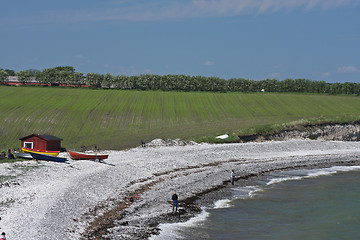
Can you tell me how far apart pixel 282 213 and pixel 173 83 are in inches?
4819

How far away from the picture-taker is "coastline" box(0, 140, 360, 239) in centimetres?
2330

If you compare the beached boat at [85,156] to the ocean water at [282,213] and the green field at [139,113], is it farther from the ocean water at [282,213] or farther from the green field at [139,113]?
the ocean water at [282,213]

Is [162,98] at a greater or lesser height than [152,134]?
greater

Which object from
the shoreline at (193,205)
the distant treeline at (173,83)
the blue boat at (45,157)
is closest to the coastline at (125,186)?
the shoreline at (193,205)

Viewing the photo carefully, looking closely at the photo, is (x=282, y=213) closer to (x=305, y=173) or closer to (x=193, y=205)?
(x=193, y=205)

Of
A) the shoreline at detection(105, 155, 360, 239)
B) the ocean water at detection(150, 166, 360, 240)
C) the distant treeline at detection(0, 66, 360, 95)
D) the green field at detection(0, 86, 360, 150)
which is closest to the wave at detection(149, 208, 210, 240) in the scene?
the ocean water at detection(150, 166, 360, 240)

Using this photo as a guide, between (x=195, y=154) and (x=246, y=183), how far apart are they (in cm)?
1266

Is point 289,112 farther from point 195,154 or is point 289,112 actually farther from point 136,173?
point 136,173

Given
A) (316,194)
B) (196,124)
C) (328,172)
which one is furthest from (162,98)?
(316,194)

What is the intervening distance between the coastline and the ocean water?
1.61m

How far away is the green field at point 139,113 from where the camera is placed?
68.6 meters

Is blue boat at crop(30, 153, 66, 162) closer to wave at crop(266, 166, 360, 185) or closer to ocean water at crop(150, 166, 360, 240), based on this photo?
ocean water at crop(150, 166, 360, 240)

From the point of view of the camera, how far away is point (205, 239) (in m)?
24.0

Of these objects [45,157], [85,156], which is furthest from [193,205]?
[45,157]
